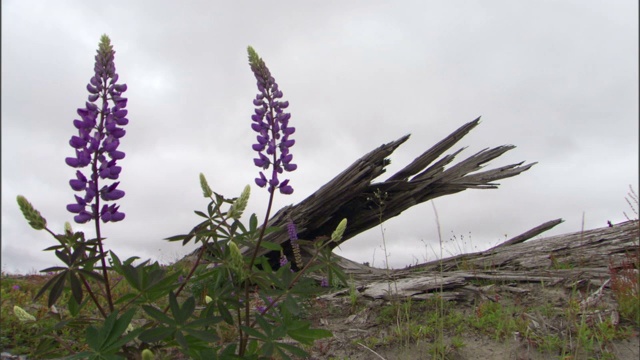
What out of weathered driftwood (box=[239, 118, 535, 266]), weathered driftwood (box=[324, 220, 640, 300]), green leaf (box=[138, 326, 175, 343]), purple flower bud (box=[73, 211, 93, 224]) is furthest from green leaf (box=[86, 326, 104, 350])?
weathered driftwood (box=[239, 118, 535, 266])

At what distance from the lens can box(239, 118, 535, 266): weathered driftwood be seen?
24.9 ft

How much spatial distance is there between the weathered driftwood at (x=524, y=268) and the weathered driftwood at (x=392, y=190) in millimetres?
973

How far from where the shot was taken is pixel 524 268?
615cm

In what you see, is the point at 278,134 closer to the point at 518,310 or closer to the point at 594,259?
the point at 518,310

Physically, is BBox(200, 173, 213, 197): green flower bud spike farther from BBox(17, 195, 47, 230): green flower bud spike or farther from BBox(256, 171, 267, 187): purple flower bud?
BBox(17, 195, 47, 230): green flower bud spike

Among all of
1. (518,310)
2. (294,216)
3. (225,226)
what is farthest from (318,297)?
(225,226)

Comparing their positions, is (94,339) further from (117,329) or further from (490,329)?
(490,329)

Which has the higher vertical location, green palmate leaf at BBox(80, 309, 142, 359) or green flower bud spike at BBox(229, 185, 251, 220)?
green flower bud spike at BBox(229, 185, 251, 220)

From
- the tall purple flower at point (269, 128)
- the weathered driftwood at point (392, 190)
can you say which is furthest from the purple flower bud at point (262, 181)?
the weathered driftwood at point (392, 190)

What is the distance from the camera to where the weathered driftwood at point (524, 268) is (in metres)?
5.34

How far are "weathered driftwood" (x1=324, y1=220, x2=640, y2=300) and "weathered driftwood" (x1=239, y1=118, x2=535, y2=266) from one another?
973 millimetres

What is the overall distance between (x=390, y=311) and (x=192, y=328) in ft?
9.29

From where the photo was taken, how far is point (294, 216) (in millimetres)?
7629

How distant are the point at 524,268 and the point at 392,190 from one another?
250 cm
